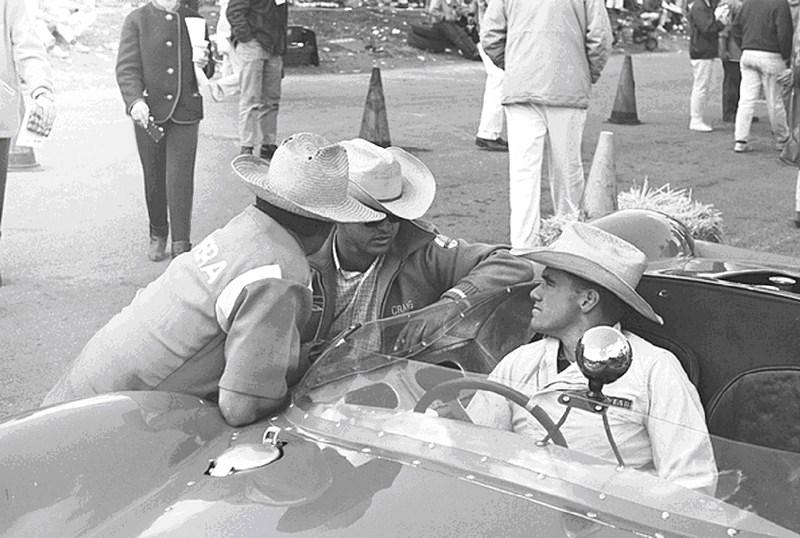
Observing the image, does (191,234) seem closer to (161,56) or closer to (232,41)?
(161,56)

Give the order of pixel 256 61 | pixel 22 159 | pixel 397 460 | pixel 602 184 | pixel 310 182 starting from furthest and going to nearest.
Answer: pixel 256 61, pixel 22 159, pixel 602 184, pixel 310 182, pixel 397 460

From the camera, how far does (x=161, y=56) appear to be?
730cm

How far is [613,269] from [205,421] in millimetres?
1236

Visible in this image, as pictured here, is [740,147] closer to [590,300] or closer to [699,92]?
[699,92]

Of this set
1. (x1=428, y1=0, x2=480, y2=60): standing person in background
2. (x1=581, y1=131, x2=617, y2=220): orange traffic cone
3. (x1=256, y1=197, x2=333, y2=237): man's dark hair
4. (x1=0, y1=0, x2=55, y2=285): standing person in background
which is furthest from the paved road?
(x1=428, y1=0, x2=480, y2=60): standing person in background

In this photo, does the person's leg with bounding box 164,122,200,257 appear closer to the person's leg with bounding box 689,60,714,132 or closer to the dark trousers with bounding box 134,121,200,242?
the dark trousers with bounding box 134,121,200,242

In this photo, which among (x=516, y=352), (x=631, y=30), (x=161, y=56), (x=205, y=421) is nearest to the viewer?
(x=205, y=421)

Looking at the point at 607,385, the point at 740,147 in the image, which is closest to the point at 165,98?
the point at 607,385

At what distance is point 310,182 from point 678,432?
1224 millimetres

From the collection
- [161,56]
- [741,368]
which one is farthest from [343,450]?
[161,56]

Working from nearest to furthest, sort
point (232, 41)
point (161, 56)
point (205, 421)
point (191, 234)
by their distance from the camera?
point (205, 421)
point (161, 56)
point (191, 234)
point (232, 41)

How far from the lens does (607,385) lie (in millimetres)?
3213

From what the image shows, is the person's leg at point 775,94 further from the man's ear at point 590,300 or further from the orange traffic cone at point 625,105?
the man's ear at point 590,300

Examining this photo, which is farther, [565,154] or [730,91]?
[730,91]
